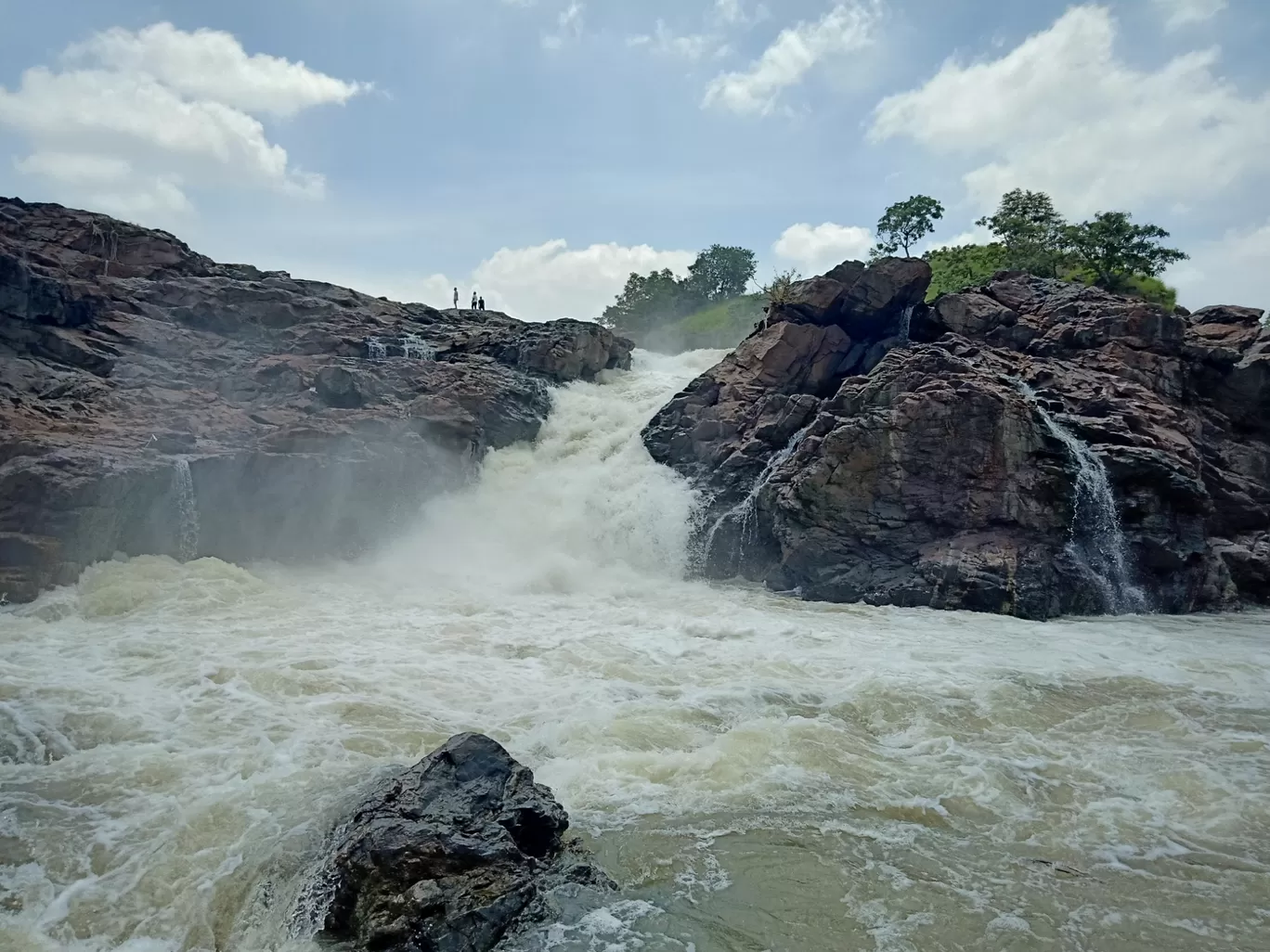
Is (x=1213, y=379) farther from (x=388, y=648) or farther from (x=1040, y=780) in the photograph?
(x=388, y=648)

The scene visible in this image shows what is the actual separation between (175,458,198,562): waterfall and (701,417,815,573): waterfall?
10785mm

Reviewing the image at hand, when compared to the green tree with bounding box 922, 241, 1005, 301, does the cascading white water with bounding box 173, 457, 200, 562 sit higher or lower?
lower

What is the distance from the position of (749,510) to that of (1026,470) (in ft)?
18.5

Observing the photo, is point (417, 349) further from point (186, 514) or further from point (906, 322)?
point (906, 322)

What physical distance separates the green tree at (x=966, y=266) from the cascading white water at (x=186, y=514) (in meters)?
26.3

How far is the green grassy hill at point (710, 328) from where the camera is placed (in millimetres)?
44500

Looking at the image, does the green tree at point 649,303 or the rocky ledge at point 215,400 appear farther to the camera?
the green tree at point 649,303

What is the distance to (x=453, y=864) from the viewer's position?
16.0ft

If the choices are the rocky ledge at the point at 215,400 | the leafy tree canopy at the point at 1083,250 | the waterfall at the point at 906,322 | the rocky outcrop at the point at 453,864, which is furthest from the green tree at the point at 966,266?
the rocky outcrop at the point at 453,864

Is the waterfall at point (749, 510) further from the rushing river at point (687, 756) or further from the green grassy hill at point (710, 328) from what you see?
the green grassy hill at point (710, 328)

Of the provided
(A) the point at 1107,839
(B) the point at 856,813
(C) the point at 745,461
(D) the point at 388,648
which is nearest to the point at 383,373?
(C) the point at 745,461

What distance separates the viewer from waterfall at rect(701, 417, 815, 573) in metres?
16.9

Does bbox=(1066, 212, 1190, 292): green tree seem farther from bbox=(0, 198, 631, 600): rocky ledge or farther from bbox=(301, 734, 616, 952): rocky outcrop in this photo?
bbox=(301, 734, 616, 952): rocky outcrop

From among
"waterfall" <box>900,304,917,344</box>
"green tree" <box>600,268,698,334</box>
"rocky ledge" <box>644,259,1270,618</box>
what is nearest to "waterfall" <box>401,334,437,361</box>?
"rocky ledge" <box>644,259,1270,618</box>
